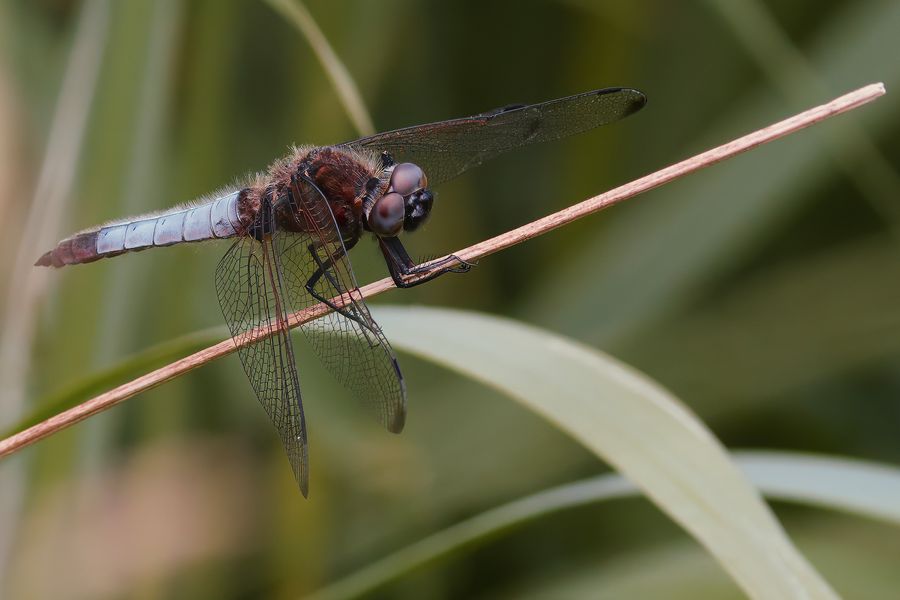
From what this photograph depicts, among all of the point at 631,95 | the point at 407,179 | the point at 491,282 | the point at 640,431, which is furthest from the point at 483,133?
the point at 640,431

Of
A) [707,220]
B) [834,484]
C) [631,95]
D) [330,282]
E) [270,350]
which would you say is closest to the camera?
[834,484]

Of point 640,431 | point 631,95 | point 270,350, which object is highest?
point 631,95

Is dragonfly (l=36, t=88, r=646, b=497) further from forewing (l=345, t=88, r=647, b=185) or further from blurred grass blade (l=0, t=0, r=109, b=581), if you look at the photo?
blurred grass blade (l=0, t=0, r=109, b=581)

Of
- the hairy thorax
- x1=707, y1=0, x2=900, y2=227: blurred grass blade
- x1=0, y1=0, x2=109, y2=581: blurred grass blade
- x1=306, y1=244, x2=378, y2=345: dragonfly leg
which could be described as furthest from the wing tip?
x1=0, y1=0, x2=109, y2=581: blurred grass blade

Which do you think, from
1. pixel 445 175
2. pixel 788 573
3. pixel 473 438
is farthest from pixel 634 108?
pixel 788 573

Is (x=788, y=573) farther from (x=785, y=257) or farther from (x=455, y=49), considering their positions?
(x=455, y=49)

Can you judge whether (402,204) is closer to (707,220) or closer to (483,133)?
(483,133)
